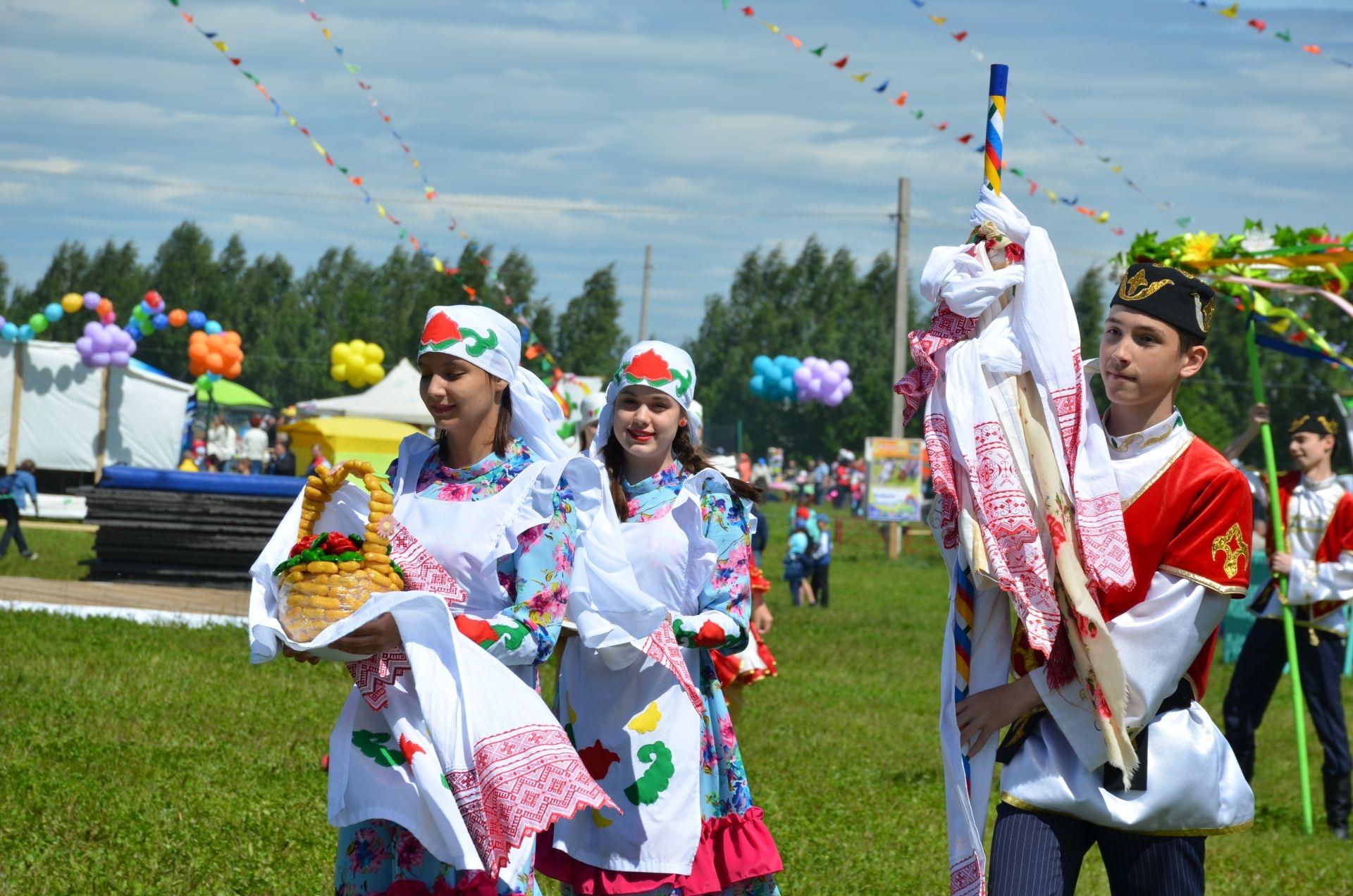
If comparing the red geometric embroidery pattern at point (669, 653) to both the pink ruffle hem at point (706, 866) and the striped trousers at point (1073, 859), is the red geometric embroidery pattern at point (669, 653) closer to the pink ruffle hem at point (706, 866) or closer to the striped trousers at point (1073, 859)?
the pink ruffle hem at point (706, 866)

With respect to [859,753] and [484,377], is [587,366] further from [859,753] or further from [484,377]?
[484,377]

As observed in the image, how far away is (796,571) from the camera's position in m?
19.2

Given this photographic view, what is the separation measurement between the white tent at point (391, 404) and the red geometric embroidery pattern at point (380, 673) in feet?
85.1

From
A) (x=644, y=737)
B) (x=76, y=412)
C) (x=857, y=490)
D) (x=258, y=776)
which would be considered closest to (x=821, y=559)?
(x=258, y=776)

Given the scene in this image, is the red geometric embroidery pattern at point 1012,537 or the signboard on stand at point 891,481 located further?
the signboard on stand at point 891,481

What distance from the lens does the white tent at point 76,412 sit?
2828cm

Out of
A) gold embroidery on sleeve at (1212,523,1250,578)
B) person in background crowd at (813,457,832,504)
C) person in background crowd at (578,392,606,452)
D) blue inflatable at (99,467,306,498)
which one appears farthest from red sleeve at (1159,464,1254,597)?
person in background crowd at (813,457,832,504)

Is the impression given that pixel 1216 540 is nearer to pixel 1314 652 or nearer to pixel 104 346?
pixel 1314 652

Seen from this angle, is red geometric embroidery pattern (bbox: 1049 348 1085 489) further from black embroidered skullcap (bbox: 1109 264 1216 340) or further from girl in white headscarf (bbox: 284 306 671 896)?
girl in white headscarf (bbox: 284 306 671 896)

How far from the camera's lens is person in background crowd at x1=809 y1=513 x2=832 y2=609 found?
750 inches

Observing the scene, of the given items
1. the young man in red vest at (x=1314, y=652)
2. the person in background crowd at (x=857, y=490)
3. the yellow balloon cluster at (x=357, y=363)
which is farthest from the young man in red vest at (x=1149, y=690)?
the person in background crowd at (x=857, y=490)

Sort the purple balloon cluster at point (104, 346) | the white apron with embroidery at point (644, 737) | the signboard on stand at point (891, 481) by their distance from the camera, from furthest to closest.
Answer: the signboard on stand at point (891, 481) < the purple balloon cluster at point (104, 346) < the white apron with embroidery at point (644, 737)

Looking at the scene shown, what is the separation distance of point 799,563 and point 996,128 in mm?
15694

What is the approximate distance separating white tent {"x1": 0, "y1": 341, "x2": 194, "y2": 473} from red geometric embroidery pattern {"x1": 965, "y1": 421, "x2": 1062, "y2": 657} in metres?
27.4
